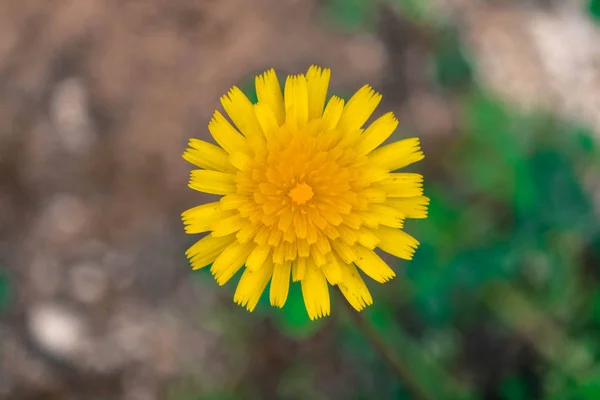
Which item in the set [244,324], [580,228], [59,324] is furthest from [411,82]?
[59,324]

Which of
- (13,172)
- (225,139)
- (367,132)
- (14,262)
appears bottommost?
(367,132)

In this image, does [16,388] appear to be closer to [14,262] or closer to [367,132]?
[14,262]

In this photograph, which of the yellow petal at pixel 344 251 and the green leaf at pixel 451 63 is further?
the green leaf at pixel 451 63

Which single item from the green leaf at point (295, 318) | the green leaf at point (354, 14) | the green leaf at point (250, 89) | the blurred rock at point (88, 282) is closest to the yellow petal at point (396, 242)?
the green leaf at point (295, 318)

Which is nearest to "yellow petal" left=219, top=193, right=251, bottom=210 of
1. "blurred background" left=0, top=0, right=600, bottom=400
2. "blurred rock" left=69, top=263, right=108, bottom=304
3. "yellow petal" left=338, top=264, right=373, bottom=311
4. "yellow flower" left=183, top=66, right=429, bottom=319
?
"yellow flower" left=183, top=66, right=429, bottom=319

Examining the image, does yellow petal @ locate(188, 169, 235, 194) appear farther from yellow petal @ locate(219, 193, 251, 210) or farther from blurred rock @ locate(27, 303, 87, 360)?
blurred rock @ locate(27, 303, 87, 360)

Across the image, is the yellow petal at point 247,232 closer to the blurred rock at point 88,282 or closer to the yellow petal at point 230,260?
the yellow petal at point 230,260
